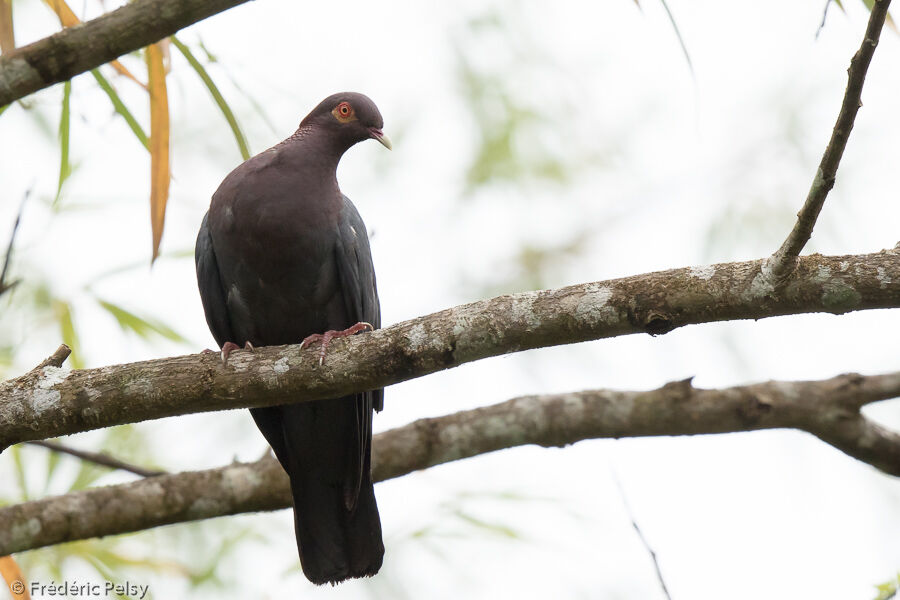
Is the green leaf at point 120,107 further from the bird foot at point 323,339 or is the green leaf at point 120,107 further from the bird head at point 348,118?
the bird head at point 348,118

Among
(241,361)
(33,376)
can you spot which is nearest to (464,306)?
(241,361)

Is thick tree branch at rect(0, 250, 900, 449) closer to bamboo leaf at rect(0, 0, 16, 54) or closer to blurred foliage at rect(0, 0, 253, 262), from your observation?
blurred foliage at rect(0, 0, 253, 262)

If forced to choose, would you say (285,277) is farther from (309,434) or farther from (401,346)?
(401,346)

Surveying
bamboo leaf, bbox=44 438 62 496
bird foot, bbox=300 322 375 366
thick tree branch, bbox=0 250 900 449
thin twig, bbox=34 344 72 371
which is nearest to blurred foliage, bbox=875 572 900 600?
thick tree branch, bbox=0 250 900 449

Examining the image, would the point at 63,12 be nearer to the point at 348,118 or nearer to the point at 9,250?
the point at 9,250

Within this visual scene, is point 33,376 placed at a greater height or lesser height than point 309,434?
lesser

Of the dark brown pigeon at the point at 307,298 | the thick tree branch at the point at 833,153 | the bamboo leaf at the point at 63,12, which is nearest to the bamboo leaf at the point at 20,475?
the dark brown pigeon at the point at 307,298

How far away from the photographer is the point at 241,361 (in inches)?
106

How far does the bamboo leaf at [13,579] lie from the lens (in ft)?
9.98

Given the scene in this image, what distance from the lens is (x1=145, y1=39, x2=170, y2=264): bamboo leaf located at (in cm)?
292

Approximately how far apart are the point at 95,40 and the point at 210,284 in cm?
137

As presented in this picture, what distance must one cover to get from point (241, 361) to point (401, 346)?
1.64 ft

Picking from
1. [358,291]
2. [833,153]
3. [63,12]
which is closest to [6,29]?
[63,12]

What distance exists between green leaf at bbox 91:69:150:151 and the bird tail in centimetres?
120
